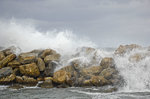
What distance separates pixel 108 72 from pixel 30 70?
246 inches

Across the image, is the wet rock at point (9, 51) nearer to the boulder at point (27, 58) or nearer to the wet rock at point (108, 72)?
the boulder at point (27, 58)

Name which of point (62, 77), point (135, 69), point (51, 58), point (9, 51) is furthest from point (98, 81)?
point (9, 51)

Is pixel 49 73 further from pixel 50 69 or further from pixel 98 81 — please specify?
pixel 98 81

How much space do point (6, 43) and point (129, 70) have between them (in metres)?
17.7

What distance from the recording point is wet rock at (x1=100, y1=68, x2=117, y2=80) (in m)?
13.6

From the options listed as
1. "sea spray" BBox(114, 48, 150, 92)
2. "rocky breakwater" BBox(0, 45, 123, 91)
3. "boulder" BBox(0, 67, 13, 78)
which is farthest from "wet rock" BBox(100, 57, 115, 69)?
"boulder" BBox(0, 67, 13, 78)

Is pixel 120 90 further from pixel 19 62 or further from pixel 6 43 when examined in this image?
pixel 6 43

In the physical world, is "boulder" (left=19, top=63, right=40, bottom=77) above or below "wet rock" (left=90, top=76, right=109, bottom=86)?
above

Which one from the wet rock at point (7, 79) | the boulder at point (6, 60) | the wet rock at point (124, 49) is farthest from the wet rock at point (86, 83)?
the boulder at point (6, 60)

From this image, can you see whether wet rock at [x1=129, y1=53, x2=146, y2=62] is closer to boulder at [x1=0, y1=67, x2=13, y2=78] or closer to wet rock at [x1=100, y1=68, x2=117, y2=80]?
wet rock at [x1=100, y1=68, x2=117, y2=80]

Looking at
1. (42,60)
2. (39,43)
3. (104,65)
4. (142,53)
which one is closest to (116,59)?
(104,65)

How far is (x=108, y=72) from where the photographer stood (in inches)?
542

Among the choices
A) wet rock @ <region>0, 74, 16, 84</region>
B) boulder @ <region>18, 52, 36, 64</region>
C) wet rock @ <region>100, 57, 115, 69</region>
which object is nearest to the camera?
wet rock @ <region>0, 74, 16, 84</region>

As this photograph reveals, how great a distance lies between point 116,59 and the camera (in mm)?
15398
